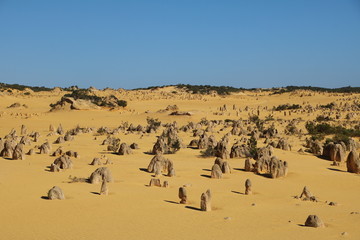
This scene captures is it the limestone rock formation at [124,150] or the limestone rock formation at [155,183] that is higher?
the limestone rock formation at [124,150]

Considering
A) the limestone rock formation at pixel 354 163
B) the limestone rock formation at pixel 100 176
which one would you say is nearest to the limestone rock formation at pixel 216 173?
the limestone rock formation at pixel 100 176

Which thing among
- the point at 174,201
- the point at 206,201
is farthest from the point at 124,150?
the point at 206,201

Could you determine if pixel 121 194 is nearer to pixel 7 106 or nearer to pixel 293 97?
pixel 7 106

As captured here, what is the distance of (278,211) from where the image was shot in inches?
450

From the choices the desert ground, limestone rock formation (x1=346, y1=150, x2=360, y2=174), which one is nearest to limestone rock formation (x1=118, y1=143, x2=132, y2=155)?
the desert ground

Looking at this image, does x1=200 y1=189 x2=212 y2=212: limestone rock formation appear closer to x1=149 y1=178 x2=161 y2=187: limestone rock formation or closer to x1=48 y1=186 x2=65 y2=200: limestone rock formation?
x1=149 y1=178 x2=161 y2=187: limestone rock formation

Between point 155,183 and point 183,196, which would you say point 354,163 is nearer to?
point 155,183

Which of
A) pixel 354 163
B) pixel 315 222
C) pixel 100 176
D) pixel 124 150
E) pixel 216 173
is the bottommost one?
pixel 315 222

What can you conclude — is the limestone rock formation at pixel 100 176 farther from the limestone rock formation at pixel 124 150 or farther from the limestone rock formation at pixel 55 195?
the limestone rock formation at pixel 124 150

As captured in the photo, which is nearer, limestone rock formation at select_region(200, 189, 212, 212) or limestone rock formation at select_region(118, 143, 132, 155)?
limestone rock formation at select_region(200, 189, 212, 212)

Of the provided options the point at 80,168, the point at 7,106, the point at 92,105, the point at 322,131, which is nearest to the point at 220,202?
the point at 80,168

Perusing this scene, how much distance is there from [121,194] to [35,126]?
26.9 metres

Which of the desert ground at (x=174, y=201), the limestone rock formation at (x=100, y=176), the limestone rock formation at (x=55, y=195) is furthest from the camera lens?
the limestone rock formation at (x=100, y=176)

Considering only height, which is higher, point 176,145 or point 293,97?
point 293,97
